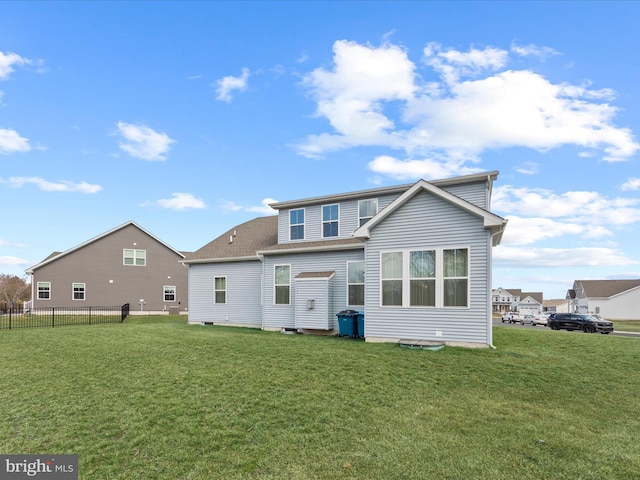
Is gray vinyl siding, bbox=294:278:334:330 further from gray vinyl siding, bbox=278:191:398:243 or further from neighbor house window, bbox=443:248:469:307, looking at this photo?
neighbor house window, bbox=443:248:469:307

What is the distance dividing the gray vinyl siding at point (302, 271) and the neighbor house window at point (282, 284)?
179 mm

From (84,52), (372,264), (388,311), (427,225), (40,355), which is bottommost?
(40,355)

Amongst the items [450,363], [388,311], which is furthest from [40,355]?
[450,363]

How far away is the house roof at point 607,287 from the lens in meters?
53.3

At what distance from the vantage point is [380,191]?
1532cm

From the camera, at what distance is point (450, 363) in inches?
349

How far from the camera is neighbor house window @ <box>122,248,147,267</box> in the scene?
1282 inches

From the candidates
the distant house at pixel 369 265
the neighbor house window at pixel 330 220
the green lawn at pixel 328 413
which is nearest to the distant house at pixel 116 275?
the distant house at pixel 369 265

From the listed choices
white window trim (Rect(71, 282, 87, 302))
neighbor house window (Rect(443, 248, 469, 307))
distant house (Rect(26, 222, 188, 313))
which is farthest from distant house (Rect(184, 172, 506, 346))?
white window trim (Rect(71, 282, 87, 302))

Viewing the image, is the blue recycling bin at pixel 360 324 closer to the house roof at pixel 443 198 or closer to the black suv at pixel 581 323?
the house roof at pixel 443 198

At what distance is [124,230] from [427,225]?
29.6m

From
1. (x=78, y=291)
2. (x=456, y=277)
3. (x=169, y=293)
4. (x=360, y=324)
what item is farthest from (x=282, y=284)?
(x=78, y=291)

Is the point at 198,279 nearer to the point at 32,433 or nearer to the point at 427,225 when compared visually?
the point at 427,225

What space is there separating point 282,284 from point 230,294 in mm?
3690
